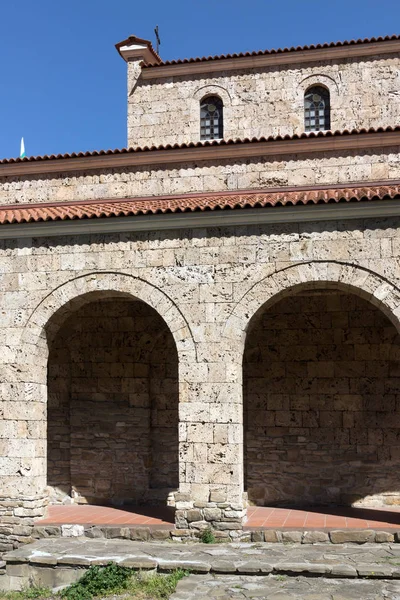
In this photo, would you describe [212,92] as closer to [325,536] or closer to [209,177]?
[209,177]

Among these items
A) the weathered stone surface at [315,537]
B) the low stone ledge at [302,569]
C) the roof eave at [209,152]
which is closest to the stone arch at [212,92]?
the roof eave at [209,152]

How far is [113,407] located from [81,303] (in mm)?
2372

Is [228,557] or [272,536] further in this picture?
[272,536]

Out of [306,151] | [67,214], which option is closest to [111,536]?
[67,214]

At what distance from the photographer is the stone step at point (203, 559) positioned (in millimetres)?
7668

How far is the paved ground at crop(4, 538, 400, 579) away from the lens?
7.66 m

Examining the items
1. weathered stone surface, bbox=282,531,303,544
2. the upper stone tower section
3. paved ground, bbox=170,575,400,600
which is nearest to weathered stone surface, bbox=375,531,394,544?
weathered stone surface, bbox=282,531,303,544

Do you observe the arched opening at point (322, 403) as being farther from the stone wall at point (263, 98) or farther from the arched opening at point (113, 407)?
the stone wall at point (263, 98)

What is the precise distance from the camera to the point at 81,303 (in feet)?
33.3

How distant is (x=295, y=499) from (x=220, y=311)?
365cm

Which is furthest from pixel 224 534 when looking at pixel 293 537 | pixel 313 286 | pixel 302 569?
pixel 313 286

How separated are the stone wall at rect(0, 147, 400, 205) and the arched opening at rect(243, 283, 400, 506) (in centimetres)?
256

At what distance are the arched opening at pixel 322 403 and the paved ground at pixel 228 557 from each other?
2.32 metres

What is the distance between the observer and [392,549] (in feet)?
27.5
